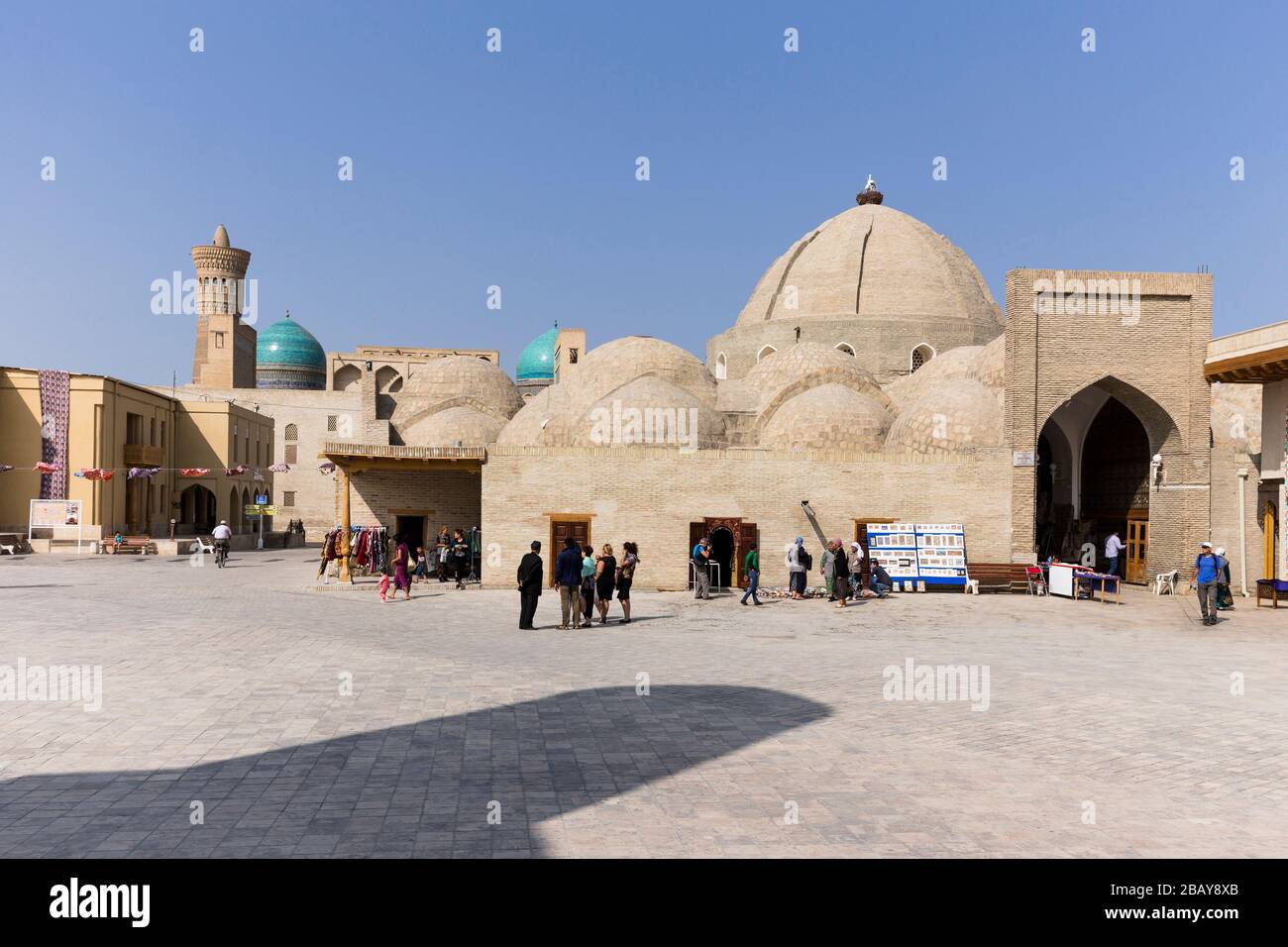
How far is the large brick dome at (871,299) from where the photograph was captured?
31922mm

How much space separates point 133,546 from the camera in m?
31.5

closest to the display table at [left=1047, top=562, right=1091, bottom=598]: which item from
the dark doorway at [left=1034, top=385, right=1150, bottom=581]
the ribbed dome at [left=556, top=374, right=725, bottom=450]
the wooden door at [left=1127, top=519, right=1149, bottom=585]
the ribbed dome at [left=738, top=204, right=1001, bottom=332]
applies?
the dark doorway at [left=1034, top=385, right=1150, bottom=581]

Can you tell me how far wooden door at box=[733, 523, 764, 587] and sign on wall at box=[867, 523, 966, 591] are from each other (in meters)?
2.35

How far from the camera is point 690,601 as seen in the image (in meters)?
18.5

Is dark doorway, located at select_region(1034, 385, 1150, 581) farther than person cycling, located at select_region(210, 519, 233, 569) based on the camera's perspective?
No

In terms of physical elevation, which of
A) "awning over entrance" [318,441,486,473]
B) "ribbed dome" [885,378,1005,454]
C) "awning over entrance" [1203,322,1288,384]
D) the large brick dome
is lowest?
"awning over entrance" [318,441,486,473]

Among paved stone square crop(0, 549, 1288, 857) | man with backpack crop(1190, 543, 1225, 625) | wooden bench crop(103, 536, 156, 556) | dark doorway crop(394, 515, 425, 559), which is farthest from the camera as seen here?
wooden bench crop(103, 536, 156, 556)

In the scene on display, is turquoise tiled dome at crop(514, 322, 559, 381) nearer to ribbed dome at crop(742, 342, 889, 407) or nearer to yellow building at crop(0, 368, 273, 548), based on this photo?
yellow building at crop(0, 368, 273, 548)

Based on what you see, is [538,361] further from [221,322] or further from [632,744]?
[632,744]

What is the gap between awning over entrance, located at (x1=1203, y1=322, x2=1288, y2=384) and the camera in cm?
1823

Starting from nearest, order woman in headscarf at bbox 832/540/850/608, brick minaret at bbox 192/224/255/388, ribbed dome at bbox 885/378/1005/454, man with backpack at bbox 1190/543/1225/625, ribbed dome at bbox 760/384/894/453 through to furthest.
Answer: man with backpack at bbox 1190/543/1225/625
woman in headscarf at bbox 832/540/850/608
ribbed dome at bbox 885/378/1005/454
ribbed dome at bbox 760/384/894/453
brick minaret at bbox 192/224/255/388

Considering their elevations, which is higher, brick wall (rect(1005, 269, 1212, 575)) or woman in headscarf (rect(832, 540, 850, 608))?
brick wall (rect(1005, 269, 1212, 575))
